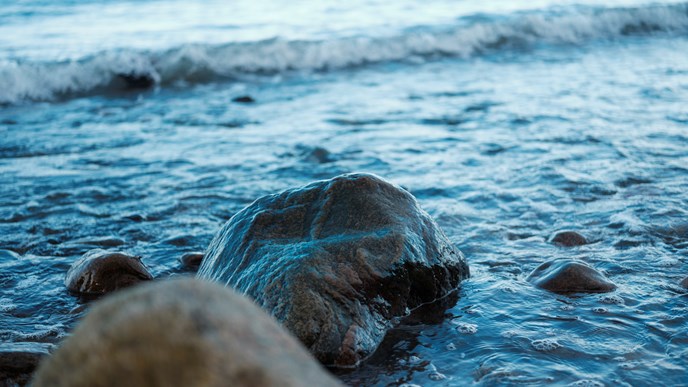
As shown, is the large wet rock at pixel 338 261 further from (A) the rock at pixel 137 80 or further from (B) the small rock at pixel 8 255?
(A) the rock at pixel 137 80

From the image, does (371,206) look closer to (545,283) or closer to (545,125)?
Result: (545,283)

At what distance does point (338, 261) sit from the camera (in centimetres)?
361

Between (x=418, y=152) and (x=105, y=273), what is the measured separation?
11.5 feet

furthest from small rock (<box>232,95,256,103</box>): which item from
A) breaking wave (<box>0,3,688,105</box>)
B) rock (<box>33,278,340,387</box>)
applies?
rock (<box>33,278,340,387</box>)

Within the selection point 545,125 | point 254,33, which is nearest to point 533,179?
point 545,125

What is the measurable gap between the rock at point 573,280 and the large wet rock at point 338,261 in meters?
0.42

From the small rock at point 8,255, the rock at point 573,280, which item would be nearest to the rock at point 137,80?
the small rock at point 8,255

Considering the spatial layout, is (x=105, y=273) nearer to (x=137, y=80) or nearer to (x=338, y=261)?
(x=338, y=261)

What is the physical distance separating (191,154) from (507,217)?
3209 mm

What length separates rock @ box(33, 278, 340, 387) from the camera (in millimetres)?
1526

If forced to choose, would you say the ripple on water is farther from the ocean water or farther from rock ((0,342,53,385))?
rock ((0,342,53,385))

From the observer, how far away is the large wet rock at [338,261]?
3395 millimetres

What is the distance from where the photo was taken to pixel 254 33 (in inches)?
567

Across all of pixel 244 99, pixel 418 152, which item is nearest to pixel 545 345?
pixel 418 152
